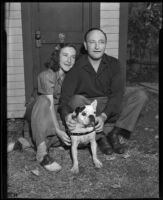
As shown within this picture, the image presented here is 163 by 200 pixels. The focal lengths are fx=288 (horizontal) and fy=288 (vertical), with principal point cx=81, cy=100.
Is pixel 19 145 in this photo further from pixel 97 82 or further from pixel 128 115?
pixel 128 115

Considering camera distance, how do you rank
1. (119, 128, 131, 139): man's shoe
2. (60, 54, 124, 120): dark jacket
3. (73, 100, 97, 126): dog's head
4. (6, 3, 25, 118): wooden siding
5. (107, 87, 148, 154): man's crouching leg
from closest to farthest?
(73, 100, 97, 126): dog's head < (60, 54, 124, 120): dark jacket < (107, 87, 148, 154): man's crouching leg < (119, 128, 131, 139): man's shoe < (6, 3, 25, 118): wooden siding

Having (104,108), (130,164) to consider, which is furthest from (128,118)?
(130,164)

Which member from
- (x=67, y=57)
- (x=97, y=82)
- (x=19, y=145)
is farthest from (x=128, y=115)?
(x=19, y=145)

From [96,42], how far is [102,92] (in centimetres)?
69

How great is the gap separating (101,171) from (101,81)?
1115 millimetres

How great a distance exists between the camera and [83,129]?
3129 millimetres

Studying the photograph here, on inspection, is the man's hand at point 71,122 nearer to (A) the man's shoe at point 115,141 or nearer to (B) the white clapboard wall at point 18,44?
(A) the man's shoe at point 115,141

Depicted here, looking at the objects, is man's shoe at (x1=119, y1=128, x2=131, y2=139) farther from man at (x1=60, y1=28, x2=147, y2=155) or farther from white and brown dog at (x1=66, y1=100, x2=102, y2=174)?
white and brown dog at (x1=66, y1=100, x2=102, y2=174)

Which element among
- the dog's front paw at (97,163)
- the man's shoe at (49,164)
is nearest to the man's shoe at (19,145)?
the man's shoe at (49,164)

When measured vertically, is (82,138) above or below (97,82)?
below

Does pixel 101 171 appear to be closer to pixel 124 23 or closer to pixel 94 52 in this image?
pixel 94 52

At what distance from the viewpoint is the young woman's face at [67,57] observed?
344 centimetres

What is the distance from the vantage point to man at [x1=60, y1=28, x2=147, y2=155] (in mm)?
3365

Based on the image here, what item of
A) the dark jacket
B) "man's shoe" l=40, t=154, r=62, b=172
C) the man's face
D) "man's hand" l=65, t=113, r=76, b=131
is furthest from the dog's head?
the man's face
